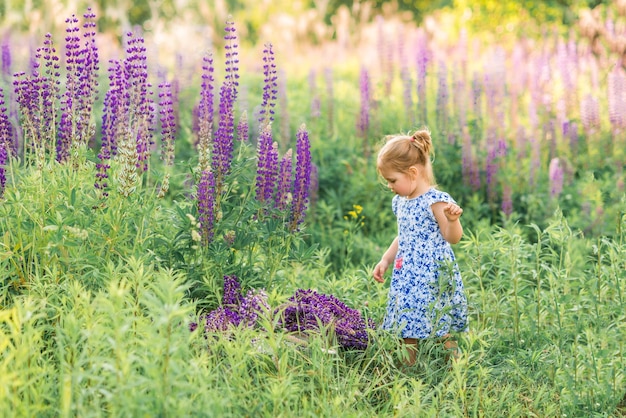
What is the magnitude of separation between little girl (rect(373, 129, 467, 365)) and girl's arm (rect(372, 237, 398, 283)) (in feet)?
0.49

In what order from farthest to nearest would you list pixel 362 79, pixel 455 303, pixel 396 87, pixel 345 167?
pixel 396 87, pixel 362 79, pixel 345 167, pixel 455 303

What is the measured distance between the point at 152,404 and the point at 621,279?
9.37 feet

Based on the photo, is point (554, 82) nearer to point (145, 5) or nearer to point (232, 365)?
point (232, 365)

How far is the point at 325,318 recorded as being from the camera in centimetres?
432

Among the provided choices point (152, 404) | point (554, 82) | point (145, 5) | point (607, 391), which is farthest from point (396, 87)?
point (145, 5)

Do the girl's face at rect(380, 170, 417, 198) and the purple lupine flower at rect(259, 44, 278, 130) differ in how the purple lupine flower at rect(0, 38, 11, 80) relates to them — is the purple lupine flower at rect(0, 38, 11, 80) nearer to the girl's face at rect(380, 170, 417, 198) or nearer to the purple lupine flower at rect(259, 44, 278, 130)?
the purple lupine flower at rect(259, 44, 278, 130)

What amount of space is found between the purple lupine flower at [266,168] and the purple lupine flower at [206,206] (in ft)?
1.10

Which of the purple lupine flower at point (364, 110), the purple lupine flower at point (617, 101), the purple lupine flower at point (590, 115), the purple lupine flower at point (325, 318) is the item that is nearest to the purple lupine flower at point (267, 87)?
the purple lupine flower at point (325, 318)

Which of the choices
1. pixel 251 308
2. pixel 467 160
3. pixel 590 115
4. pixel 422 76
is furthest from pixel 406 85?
pixel 251 308

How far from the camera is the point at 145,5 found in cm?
2958

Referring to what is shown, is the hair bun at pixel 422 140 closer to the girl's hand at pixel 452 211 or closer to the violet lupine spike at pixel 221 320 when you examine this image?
the girl's hand at pixel 452 211

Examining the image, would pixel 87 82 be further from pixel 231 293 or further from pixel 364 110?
pixel 364 110

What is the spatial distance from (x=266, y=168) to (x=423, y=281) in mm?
1084

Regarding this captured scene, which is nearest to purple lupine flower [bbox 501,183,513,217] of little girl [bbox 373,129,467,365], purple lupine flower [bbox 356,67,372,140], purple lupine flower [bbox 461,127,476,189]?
purple lupine flower [bbox 461,127,476,189]
